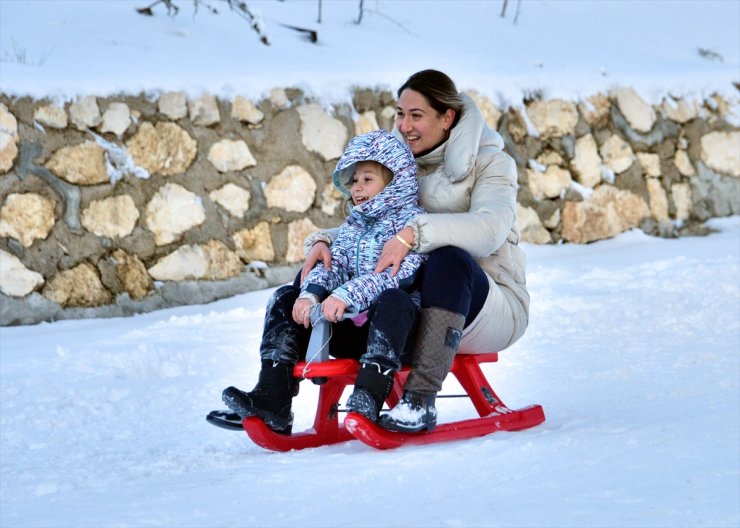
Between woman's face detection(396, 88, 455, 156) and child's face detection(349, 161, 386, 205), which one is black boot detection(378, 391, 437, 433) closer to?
child's face detection(349, 161, 386, 205)

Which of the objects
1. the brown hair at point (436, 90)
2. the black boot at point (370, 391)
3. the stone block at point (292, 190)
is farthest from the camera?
the stone block at point (292, 190)

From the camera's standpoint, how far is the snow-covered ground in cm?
200

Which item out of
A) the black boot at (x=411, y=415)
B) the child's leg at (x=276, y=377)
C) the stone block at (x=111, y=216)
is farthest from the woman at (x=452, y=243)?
the stone block at (x=111, y=216)

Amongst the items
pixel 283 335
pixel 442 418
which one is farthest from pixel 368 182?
pixel 442 418

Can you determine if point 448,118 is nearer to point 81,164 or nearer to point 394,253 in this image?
point 394,253

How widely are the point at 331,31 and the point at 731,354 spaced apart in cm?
381

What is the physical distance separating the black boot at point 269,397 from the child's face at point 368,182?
0.57 metres

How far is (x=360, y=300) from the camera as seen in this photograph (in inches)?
106

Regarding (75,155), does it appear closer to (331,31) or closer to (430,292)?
(331,31)

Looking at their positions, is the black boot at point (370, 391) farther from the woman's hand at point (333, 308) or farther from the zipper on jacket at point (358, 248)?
the zipper on jacket at point (358, 248)

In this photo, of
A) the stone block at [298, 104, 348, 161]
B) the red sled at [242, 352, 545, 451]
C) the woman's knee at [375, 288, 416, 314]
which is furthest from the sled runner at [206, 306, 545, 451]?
the stone block at [298, 104, 348, 161]

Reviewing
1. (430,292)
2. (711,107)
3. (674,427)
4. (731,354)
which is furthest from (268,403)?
(711,107)

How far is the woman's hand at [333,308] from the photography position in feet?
8.66

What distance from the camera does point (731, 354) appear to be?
3.89 m
